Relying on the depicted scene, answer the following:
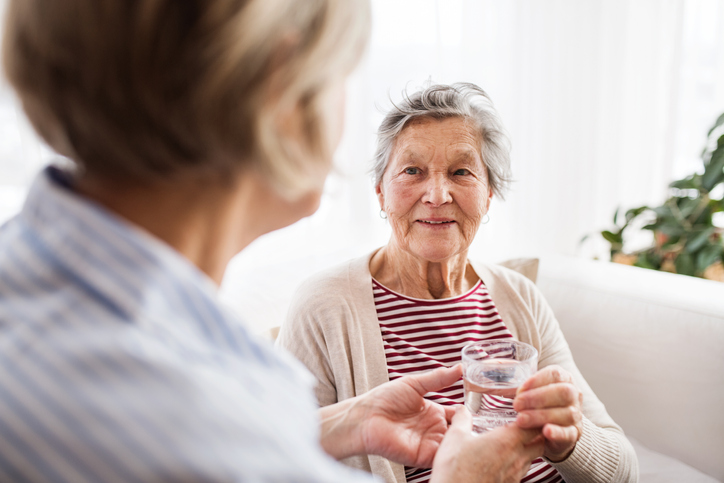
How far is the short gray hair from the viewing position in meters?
1.46

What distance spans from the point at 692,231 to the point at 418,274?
4.64 ft

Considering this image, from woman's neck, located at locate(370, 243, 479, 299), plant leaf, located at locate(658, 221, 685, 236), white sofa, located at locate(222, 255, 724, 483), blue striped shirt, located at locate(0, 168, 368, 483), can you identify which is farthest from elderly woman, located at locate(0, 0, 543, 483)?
plant leaf, located at locate(658, 221, 685, 236)

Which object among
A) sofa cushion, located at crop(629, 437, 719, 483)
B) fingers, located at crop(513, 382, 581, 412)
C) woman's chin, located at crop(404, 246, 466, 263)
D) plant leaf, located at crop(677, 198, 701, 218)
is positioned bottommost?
sofa cushion, located at crop(629, 437, 719, 483)

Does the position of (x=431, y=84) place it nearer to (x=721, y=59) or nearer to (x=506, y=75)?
(x=506, y=75)

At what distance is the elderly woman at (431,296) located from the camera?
1.35m

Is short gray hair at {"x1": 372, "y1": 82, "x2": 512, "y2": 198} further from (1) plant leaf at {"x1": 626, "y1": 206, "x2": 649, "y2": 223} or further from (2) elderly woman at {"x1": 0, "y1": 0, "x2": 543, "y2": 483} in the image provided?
(1) plant leaf at {"x1": 626, "y1": 206, "x2": 649, "y2": 223}

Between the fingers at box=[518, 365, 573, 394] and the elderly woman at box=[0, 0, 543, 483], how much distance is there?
1.98ft

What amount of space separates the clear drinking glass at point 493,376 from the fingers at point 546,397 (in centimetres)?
3

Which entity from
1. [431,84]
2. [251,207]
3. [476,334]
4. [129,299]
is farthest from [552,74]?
[129,299]

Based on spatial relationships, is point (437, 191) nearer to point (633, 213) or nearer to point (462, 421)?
point (462, 421)

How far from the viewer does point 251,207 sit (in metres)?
0.64

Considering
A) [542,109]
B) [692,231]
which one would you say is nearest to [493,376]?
[692,231]

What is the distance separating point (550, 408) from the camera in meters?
1.04

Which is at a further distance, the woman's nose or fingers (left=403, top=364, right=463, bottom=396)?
the woman's nose
